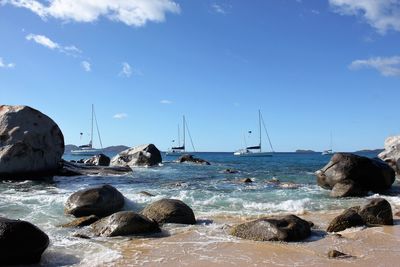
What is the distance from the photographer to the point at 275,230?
34.3 ft

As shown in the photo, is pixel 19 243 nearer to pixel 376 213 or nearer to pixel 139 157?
pixel 376 213

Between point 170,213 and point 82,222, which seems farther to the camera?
point 170,213

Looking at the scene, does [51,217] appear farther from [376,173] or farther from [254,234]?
[376,173]

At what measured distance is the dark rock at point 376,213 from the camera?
12375 millimetres

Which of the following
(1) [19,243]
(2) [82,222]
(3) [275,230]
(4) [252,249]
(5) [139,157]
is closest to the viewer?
(1) [19,243]

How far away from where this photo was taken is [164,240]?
34.3 feet

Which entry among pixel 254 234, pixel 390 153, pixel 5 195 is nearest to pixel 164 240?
pixel 254 234

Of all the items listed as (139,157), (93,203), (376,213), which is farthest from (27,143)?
(139,157)

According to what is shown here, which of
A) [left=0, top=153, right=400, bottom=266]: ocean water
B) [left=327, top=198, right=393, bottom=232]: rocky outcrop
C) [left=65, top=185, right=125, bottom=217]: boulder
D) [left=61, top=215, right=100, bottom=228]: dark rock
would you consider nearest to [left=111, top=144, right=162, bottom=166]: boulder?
[left=0, top=153, right=400, bottom=266]: ocean water

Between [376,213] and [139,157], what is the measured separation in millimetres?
36562

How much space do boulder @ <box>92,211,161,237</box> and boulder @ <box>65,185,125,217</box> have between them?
8.35 feet

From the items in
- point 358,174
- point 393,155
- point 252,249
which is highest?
point 393,155

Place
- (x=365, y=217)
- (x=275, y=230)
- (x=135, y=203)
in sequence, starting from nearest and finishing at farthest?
(x=275, y=230) → (x=365, y=217) → (x=135, y=203)

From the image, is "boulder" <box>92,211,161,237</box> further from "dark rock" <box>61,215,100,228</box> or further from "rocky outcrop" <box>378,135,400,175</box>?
"rocky outcrop" <box>378,135,400,175</box>
